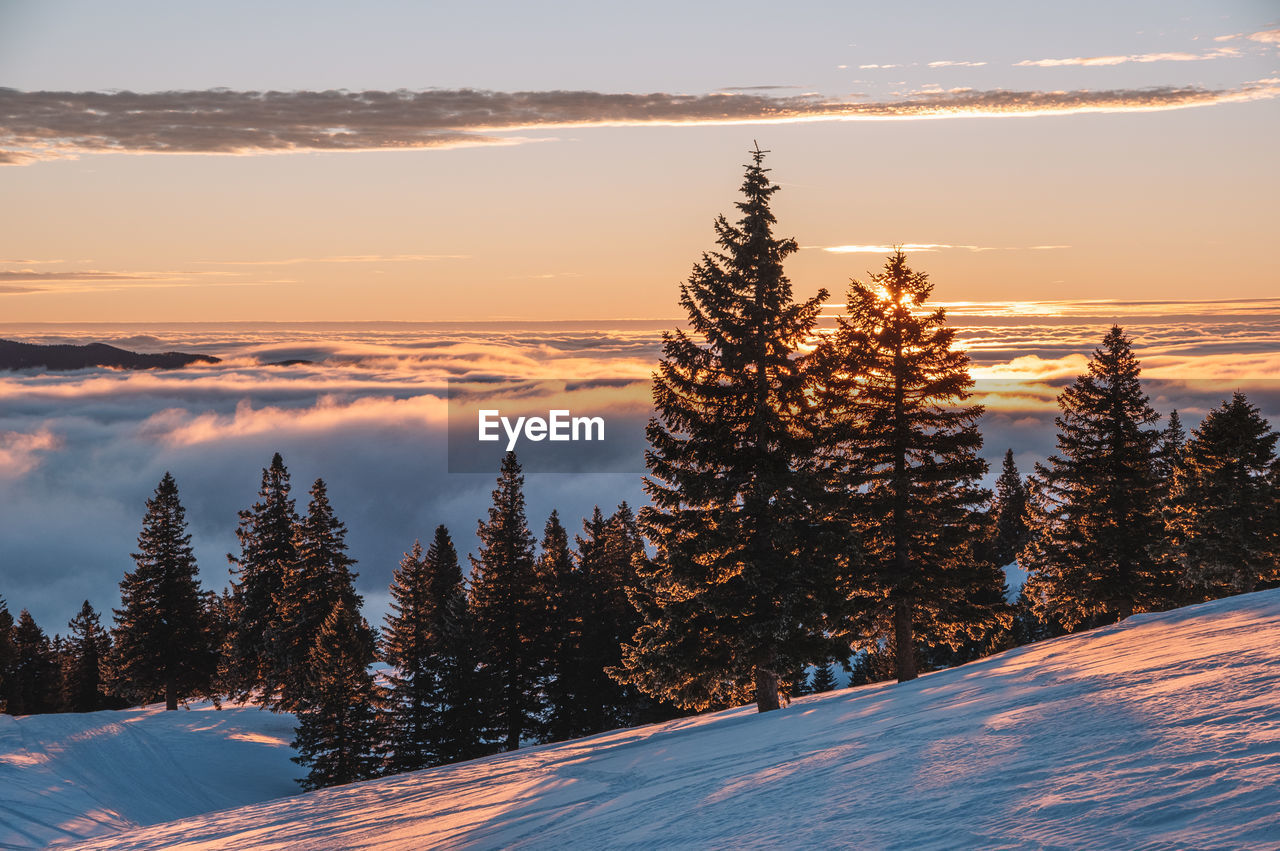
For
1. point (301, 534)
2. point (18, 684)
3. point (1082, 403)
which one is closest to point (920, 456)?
point (1082, 403)

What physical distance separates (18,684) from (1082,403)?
82320mm

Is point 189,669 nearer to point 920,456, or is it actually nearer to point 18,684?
point 18,684

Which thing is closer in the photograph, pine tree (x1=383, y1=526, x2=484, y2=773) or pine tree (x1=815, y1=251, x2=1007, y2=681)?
pine tree (x1=815, y1=251, x2=1007, y2=681)

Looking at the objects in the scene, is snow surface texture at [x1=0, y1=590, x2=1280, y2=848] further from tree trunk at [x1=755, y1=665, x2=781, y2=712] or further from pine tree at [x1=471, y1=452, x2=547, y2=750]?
pine tree at [x1=471, y1=452, x2=547, y2=750]

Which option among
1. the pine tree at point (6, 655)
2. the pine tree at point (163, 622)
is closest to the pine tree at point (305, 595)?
the pine tree at point (163, 622)

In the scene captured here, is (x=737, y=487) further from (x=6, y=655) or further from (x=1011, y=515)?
(x=1011, y=515)

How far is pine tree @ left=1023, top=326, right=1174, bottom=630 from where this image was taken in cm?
3816

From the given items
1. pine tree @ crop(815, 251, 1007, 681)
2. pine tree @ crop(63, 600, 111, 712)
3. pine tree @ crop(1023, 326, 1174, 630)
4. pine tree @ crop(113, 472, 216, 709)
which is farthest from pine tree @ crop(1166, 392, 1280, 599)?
pine tree @ crop(63, 600, 111, 712)

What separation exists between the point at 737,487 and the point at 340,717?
93.1 feet

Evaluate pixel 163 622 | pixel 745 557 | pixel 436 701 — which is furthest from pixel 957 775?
pixel 163 622

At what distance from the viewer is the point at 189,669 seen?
194 feet

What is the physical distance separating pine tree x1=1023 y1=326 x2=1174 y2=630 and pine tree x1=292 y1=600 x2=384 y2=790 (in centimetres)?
3223

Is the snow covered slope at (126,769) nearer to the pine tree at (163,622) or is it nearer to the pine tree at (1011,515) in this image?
the pine tree at (163,622)

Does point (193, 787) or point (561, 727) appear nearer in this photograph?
point (193, 787)
